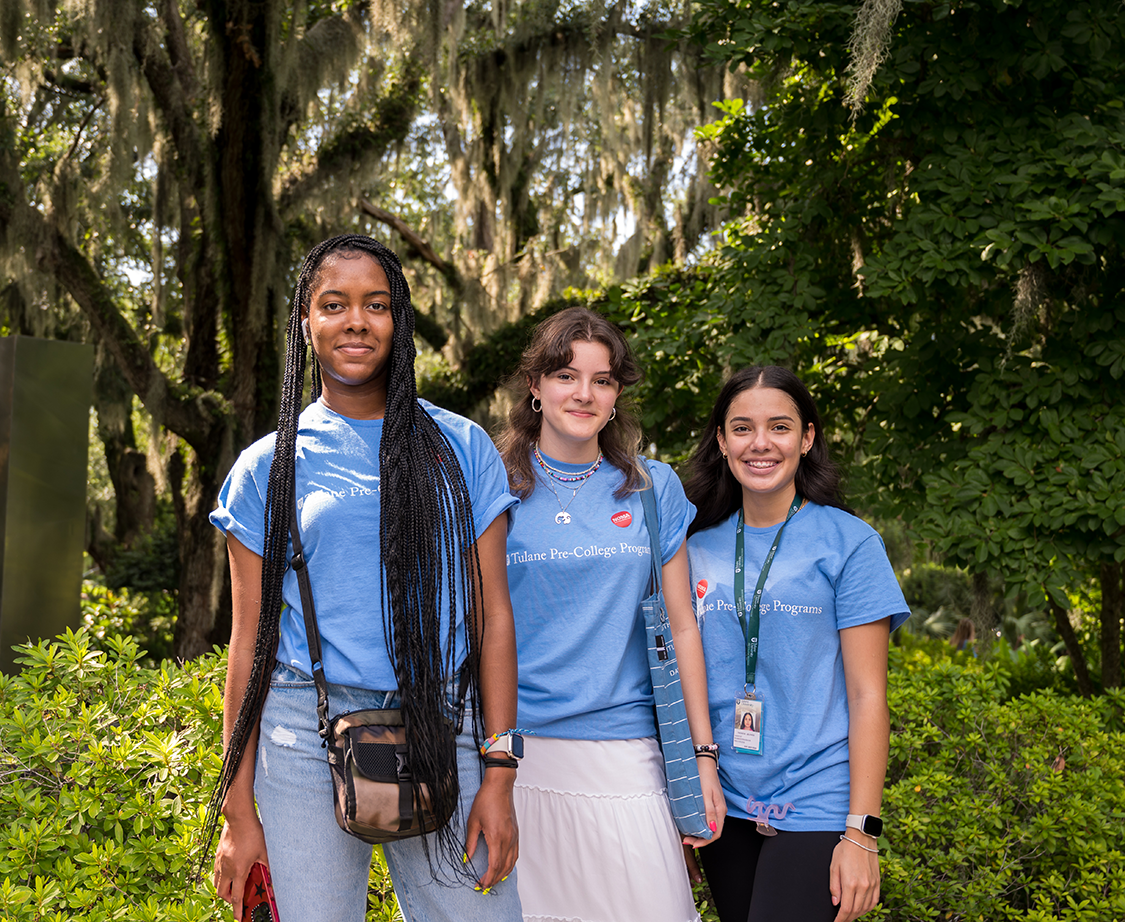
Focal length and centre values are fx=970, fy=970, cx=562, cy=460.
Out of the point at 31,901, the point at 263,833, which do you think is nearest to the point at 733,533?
the point at 263,833

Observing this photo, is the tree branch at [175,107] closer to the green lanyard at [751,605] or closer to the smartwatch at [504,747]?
the green lanyard at [751,605]

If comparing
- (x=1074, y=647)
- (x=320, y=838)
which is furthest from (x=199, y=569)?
(x=320, y=838)

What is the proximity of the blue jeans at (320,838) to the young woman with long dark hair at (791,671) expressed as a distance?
611 mm

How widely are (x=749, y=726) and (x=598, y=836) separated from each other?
0.41 metres

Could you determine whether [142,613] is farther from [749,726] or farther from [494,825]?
[494,825]

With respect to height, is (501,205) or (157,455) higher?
(501,205)

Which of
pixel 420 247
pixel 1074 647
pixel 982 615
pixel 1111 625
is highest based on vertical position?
pixel 420 247

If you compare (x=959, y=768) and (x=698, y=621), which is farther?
(x=959, y=768)

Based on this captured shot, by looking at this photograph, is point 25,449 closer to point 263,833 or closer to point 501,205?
point 263,833

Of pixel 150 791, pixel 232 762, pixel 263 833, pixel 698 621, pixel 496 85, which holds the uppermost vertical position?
pixel 496 85

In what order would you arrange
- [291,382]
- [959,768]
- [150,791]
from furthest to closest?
1. [959,768]
2. [150,791]
3. [291,382]

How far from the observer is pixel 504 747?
69.3 inches

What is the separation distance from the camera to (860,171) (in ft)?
17.6

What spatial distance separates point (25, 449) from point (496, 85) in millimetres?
6925
